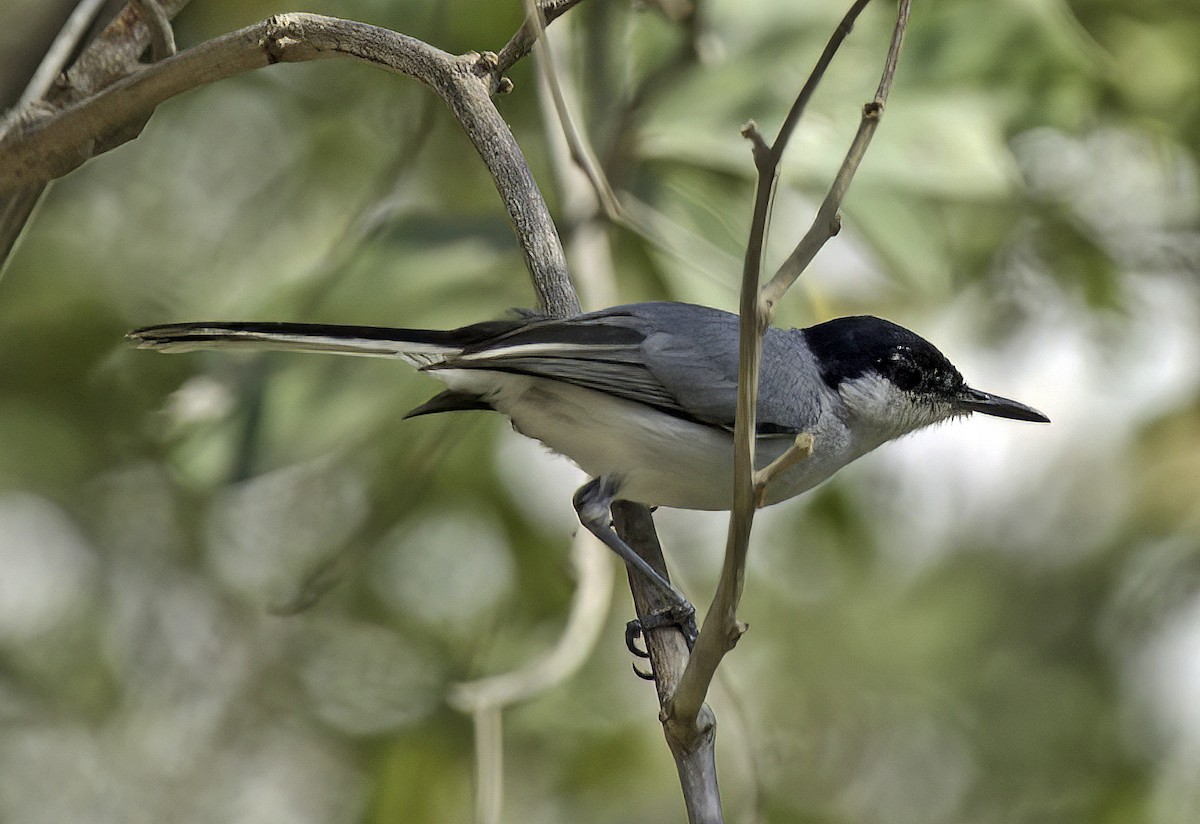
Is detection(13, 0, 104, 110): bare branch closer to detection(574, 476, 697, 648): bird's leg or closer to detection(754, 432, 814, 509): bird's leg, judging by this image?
detection(574, 476, 697, 648): bird's leg

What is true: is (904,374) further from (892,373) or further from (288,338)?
(288,338)

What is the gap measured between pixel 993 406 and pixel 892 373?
302 mm

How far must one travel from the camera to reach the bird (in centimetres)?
206

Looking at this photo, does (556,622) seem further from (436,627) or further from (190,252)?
(190,252)

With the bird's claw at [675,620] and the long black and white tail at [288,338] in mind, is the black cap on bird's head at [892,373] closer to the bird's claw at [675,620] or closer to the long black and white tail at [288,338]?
the bird's claw at [675,620]

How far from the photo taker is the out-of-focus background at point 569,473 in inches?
110

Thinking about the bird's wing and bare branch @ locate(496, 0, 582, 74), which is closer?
bare branch @ locate(496, 0, 582, 74)

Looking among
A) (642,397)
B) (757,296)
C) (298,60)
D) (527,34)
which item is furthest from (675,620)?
(298,60)

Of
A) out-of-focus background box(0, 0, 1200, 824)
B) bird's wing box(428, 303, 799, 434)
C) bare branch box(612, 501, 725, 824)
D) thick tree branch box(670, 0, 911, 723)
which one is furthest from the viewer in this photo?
out-of-focus background box(0, 0, 1200, 824)

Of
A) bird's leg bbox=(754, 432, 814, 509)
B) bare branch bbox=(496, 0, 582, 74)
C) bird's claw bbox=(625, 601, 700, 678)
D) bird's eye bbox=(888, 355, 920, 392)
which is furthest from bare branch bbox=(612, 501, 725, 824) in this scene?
bare branch bbox=(496, 0, 582, 74)

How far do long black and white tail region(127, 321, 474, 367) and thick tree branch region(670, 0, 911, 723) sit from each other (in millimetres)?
793

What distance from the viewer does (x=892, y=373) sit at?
246cm

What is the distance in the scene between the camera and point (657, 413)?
219 centimetres

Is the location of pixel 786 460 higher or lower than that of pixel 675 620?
lower
